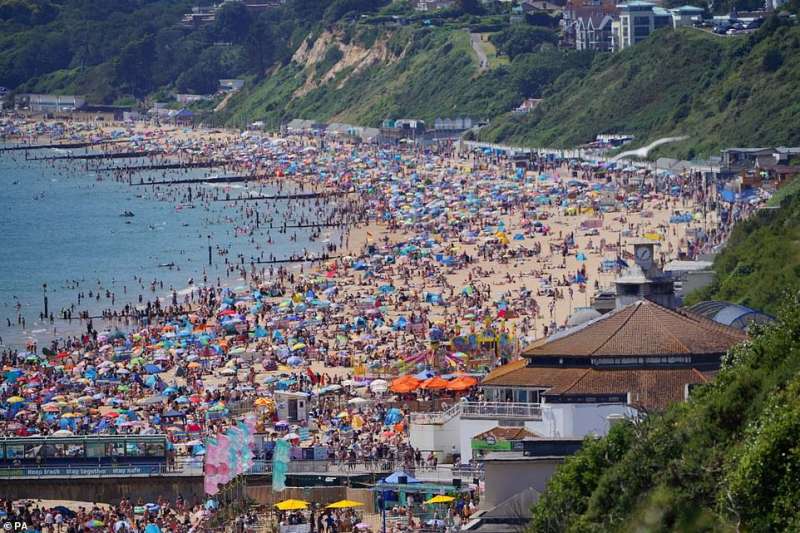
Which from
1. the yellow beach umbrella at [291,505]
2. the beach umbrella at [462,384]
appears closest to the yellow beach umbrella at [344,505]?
the yellow beach umbrella at [291,505]

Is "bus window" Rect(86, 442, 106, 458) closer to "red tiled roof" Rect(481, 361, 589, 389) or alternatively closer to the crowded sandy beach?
the crowded sandy beach

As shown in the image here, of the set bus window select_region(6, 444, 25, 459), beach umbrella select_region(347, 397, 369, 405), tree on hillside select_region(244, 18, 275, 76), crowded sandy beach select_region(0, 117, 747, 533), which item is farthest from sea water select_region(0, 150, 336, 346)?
tree on hillside select_region(244, 18, 275, 76)

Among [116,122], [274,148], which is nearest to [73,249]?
[274,148]

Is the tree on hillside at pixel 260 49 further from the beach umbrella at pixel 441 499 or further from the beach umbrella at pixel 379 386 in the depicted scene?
the beach umbrella at pixel 441 499

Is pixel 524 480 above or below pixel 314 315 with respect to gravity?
above

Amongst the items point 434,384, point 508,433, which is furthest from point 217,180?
point 508,433

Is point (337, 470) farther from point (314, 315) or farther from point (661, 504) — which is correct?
point (314, 315)
